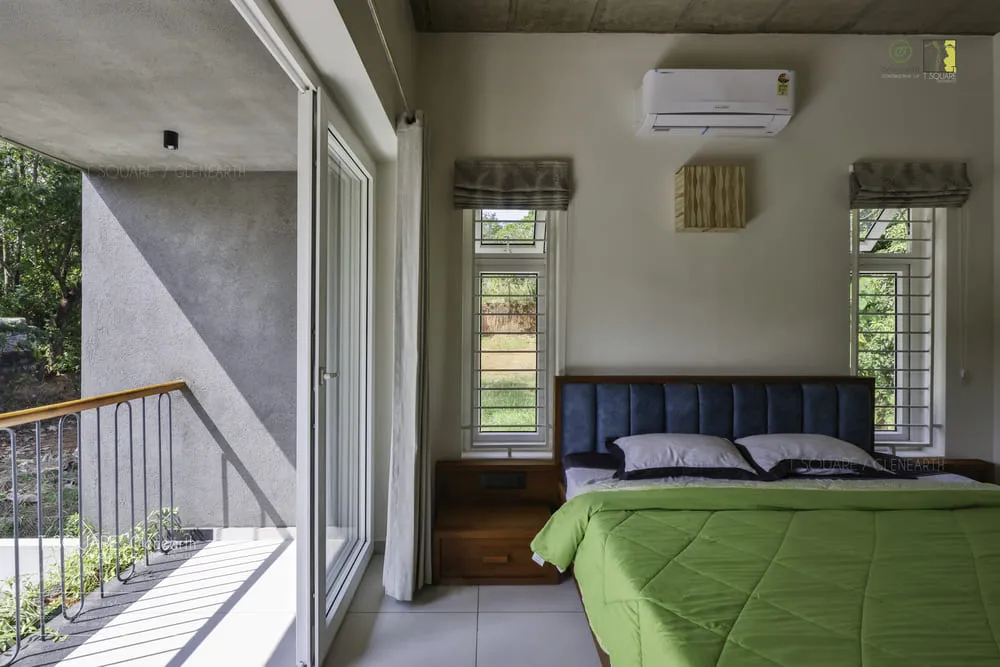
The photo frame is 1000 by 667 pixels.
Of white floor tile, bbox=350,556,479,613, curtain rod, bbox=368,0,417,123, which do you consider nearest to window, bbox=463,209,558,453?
curtain rod, bbox=368,0,417,123

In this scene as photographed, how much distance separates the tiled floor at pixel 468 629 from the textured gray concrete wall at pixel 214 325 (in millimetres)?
1128

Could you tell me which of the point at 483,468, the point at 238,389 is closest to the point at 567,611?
the point at 483,468

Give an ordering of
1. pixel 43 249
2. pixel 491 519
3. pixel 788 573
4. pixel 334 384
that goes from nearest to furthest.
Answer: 1. pixel 788 573
2. pixel 43 249
3. pixel 334 384
4. pixel 491 519

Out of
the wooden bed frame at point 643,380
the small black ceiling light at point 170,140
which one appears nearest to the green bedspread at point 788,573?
the wooden bed frame at point 643,380

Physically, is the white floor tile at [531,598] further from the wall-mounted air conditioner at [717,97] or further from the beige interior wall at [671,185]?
the wall-mounted air conditioner at [717,97]

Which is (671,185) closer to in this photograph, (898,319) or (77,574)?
(898,319)

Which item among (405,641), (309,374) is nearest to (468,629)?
(405,641)

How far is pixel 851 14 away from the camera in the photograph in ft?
9.32

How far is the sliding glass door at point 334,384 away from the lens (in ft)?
6.27

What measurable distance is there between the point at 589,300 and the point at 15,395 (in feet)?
8.17

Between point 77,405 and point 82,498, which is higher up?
point 77,405

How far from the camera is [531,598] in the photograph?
250 centimetres

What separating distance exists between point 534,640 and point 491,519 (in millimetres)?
642

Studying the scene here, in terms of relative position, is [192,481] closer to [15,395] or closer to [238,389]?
[238,389]
